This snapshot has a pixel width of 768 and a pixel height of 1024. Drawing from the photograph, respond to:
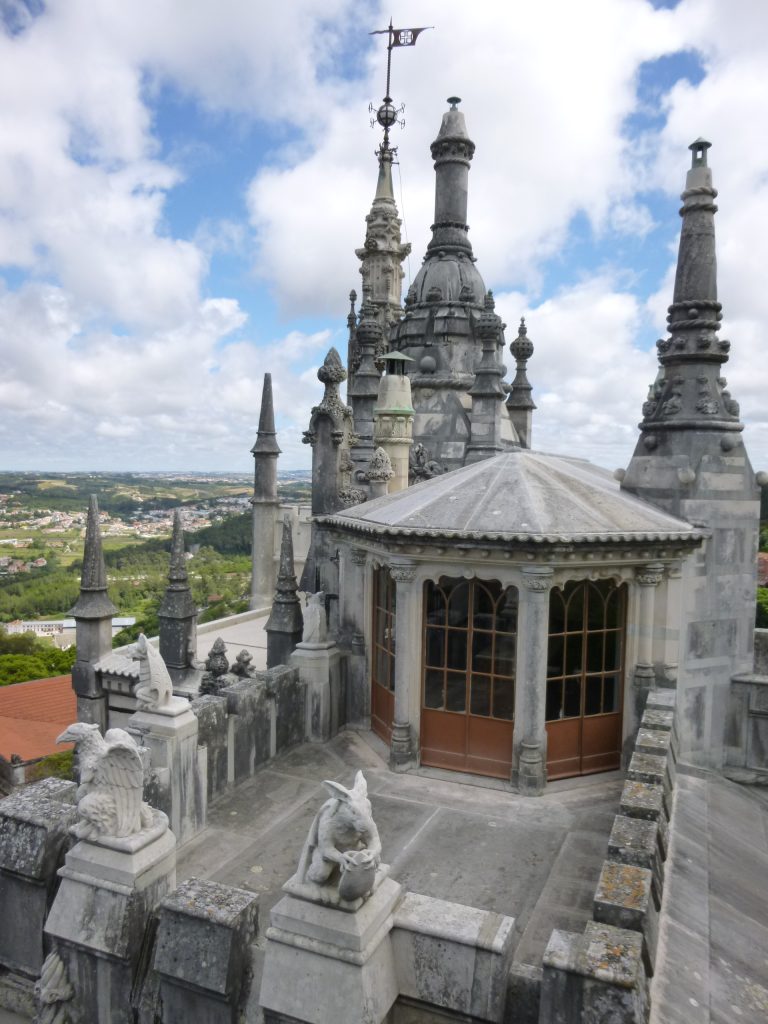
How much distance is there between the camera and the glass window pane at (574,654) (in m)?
10.2

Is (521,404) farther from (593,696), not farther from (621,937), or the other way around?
(621,937)

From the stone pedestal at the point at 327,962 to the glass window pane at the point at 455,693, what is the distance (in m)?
5.39

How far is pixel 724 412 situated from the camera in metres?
11.3

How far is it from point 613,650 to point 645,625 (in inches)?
23.3

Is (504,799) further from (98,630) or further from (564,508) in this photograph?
(98,630)

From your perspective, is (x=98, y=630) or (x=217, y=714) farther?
(x=98, y=630)

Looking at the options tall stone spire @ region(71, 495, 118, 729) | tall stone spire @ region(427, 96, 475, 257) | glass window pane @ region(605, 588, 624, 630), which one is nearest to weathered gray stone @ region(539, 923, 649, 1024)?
glass window pane @ region(605, 588, 624, 630)

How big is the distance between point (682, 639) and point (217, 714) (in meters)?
6.78

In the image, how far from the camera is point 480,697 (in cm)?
1048

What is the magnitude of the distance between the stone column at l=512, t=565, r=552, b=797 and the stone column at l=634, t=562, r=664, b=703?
5.37 feet

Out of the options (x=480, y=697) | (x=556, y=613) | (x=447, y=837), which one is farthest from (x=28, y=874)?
(x=556, y=613)

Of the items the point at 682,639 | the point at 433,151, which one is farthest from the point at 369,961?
the point at 433,151

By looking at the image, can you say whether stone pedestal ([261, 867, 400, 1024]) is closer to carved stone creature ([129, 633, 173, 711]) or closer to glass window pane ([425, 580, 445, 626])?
carved stone creature ([129, 633, 173, 711])

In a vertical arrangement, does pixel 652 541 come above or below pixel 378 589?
above
